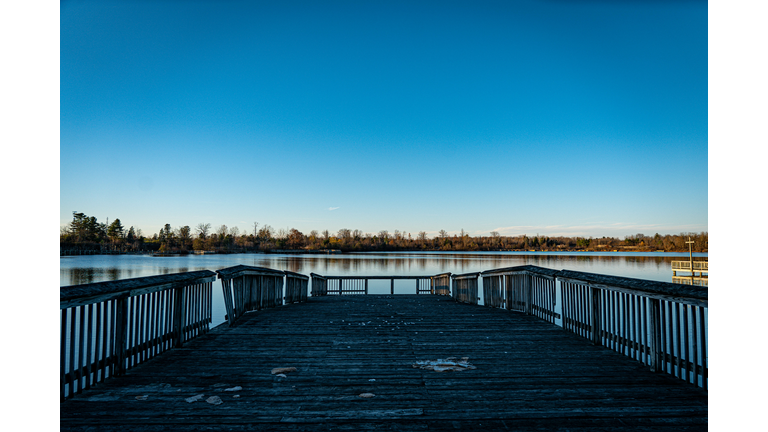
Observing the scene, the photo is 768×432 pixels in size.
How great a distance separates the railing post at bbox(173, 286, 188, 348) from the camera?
5.10 meters

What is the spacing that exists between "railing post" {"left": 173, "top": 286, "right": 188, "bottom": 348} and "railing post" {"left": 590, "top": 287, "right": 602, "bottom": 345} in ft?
17.8

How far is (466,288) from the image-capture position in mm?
11492

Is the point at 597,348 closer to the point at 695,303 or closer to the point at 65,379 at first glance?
the point at 695,303

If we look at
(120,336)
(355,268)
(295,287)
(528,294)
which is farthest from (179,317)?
(355,268)

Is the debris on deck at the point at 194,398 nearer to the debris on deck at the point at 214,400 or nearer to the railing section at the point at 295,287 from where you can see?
the debris on deck at the point at 214,400

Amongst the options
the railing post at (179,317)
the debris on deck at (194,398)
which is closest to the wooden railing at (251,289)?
the railing post at (179,317)

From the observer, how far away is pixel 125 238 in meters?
134

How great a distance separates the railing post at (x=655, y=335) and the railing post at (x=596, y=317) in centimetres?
107

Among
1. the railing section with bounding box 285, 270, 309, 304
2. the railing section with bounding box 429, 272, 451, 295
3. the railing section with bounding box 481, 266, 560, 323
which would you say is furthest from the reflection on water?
the railing section with bounding box 481, 266, 560, 323

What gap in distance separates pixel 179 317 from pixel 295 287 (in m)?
6.85

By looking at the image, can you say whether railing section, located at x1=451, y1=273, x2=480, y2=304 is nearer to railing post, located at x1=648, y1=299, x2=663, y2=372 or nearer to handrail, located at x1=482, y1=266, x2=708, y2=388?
handrail, located at x1=482, y1=266, x2=708, y2=388

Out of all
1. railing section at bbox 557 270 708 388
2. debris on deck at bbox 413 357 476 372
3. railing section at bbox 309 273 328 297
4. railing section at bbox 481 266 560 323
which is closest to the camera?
railing section at bbox 557 270 708 388
